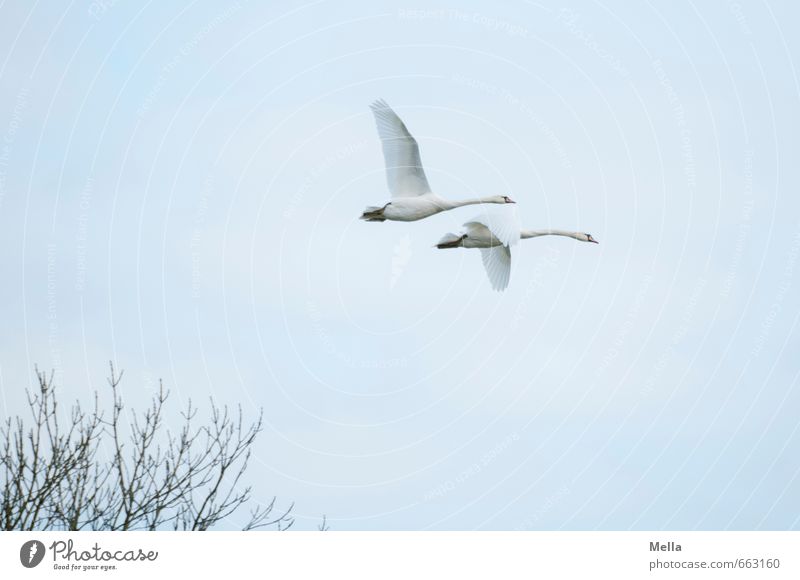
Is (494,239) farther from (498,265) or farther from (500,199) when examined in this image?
(498,265)

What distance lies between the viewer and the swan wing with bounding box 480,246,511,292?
30.5 meters

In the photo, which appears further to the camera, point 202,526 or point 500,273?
point 500,273

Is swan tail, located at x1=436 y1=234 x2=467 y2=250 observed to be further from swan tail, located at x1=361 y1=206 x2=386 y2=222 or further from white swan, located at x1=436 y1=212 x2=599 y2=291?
swan tail, located at x1=361 y1=206 x2=386 y2=222

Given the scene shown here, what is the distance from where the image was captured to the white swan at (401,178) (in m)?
27.1

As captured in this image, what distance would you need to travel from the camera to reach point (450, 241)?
96.6 ft
